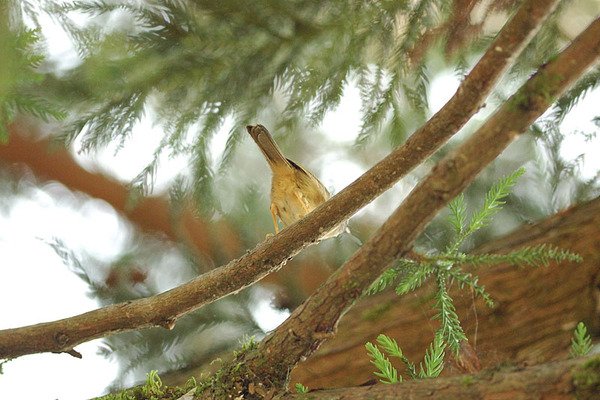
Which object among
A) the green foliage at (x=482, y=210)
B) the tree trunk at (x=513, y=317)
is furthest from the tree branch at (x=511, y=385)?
the tree trunk at (x=513, y=317)

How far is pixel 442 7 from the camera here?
205 cm

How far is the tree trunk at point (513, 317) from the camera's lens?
2.10 meters

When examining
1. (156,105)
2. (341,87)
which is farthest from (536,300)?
(156,105)

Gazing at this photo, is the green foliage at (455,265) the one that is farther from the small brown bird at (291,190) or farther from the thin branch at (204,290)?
the small brown bird at (291,190)

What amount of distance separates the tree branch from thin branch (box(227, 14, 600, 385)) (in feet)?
0.44

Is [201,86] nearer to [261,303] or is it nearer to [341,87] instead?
[341,87]

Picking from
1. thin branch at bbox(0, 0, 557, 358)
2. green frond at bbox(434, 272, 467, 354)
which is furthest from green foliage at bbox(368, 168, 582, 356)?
thin branch at bbox(0, 0, 557, 358)

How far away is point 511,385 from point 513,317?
1.30 metres

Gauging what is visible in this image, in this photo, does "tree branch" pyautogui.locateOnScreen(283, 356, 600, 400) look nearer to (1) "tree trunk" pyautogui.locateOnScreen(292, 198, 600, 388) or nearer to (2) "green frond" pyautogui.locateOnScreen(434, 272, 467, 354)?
(2) "green frond" pyautogui.locateOnScreen(434, 272, 467, 354)

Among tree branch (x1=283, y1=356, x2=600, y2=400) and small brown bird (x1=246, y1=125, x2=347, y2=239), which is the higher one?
small brown bird (x1=246, y1=125, x2=347, y2=239)

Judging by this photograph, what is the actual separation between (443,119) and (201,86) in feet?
4.30

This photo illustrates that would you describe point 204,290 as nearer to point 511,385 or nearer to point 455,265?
point 455,265

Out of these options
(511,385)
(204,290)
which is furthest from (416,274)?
(204,290)

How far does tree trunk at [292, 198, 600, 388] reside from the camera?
6.90 feet
